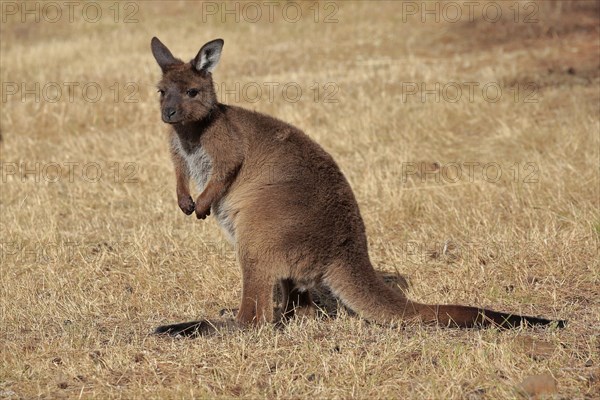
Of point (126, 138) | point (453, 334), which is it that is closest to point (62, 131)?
point (126, 138)

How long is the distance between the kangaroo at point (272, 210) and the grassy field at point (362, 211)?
0.16 metres

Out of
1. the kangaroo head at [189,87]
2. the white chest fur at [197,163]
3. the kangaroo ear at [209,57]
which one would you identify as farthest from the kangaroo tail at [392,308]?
the kangaroo ear at [209,57]

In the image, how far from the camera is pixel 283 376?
14.0ft

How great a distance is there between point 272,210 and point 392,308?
87 cm

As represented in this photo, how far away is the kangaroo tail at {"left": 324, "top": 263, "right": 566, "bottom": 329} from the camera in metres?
4.77

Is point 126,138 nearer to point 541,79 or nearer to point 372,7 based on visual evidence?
point 541,79

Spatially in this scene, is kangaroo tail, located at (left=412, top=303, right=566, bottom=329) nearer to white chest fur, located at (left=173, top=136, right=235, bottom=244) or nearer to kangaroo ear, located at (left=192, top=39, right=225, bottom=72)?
white chest fur, located at (left=173, top=136, right=235, bottom=244)

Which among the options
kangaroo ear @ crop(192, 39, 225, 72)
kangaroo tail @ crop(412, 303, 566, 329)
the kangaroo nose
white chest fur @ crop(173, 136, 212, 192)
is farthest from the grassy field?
kangaroo ear @ crop(192, 39, 225, 72)

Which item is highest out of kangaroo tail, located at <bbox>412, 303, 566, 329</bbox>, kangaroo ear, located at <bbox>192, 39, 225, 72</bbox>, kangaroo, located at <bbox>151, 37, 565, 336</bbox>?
kangaroo ear, located at <bbox>192, 39, 225, 72</bbox>

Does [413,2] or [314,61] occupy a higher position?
[413,2]

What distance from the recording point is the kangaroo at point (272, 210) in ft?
16.3

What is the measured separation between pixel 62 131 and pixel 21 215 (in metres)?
3.59

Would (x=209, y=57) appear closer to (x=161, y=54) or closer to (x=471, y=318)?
(x=161, y=54)

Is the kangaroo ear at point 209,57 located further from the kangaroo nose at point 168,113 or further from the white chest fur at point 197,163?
the white chest fur at point 197,163
